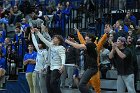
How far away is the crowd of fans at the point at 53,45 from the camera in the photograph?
47.4 feet

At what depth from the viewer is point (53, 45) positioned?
14.6 meters

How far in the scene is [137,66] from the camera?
13.9 m

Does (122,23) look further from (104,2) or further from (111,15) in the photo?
(104,2)

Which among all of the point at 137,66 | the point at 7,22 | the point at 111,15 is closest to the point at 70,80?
the point at 137,66

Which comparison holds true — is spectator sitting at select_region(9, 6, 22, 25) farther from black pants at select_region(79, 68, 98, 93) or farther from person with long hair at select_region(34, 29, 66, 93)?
black pants at select_region(79, 68, 98, 93)

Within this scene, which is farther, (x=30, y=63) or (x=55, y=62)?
(x=30, y=63)

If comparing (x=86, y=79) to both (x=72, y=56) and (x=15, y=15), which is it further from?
(x=15, y=15)

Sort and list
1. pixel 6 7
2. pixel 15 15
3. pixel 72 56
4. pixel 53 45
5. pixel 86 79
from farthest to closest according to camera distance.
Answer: pixel 6 7 → pixel 15 15 → pixel 72 56 → pixel 53 45 → pixel 86 79

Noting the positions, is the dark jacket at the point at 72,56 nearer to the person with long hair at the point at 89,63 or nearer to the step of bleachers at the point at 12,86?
the person with long hair at the point at 89,63

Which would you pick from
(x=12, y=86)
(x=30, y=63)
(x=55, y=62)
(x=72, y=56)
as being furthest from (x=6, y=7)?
(x=55, y=62)

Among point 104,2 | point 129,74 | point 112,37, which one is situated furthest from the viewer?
point 104,2

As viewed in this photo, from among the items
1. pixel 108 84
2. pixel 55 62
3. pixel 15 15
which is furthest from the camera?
pixel 15 15

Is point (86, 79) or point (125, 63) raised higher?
point (125, 63)

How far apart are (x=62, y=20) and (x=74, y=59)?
Result: 4.92 metres
